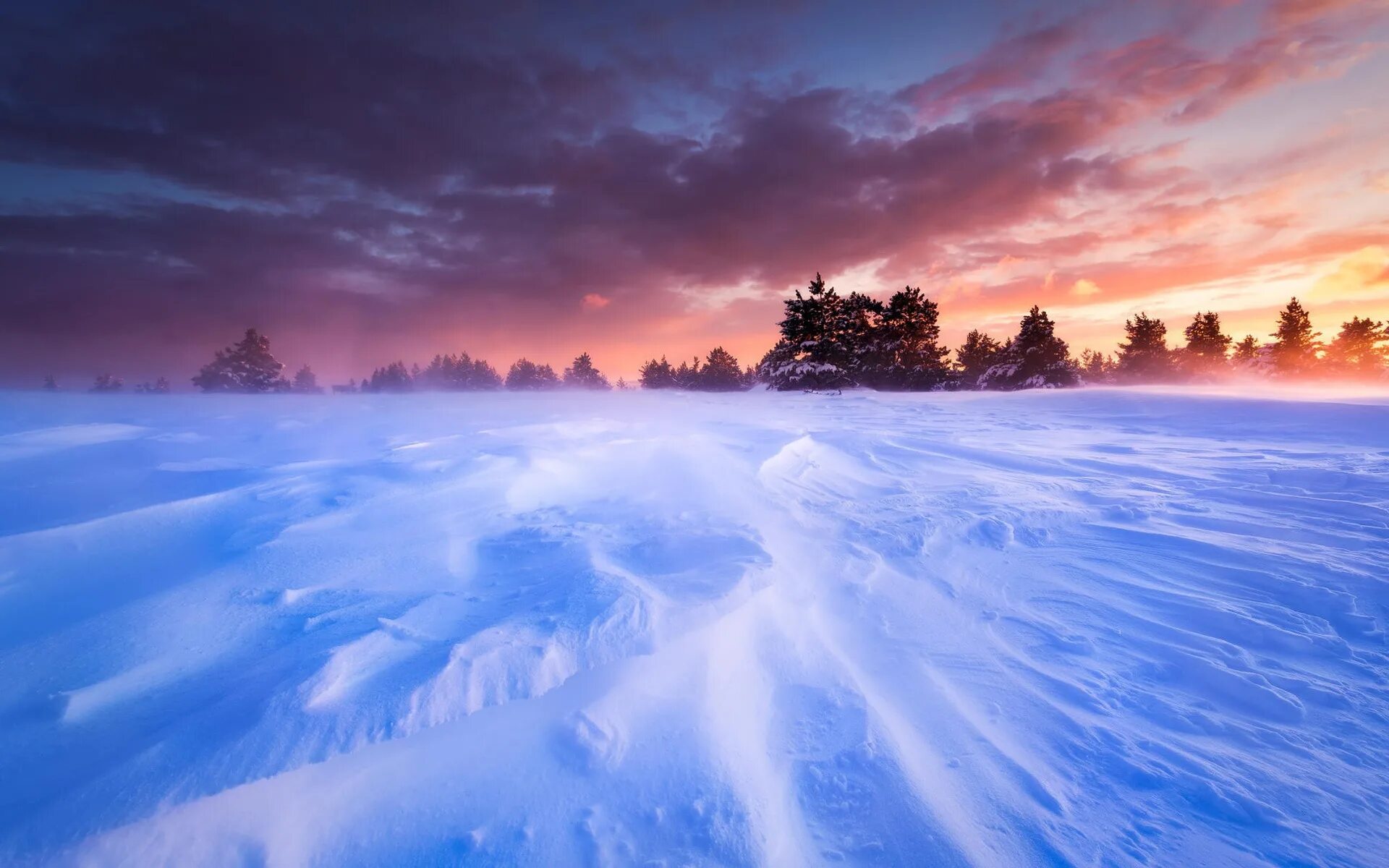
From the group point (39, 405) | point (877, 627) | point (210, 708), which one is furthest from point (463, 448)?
point (39, 405)

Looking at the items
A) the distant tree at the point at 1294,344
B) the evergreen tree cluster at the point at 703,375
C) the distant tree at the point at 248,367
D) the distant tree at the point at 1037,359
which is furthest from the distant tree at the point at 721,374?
the distant tree at the point at 1294,344

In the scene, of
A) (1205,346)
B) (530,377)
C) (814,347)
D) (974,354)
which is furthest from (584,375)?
(1205,346)

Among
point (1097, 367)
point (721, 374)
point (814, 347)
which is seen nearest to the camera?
point (814, 347)

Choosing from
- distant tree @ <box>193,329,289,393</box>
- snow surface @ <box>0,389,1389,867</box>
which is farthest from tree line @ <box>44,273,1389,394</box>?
snow surface @ <box>0,389,1389,867</box>

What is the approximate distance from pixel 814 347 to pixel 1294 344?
39487mm

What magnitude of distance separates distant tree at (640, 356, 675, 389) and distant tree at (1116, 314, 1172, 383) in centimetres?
3209

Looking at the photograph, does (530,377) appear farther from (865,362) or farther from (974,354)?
(974,354)

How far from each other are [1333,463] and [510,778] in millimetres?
6626

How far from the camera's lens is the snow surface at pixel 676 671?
143 centimetres

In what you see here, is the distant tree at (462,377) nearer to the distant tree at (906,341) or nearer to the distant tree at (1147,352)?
the distant tree at (906,341)

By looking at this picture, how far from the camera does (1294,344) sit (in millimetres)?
35844

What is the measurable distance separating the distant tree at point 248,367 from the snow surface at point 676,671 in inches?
1115

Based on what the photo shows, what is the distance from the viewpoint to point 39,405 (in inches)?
274

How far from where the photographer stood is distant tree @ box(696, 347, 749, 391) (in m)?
32.2
